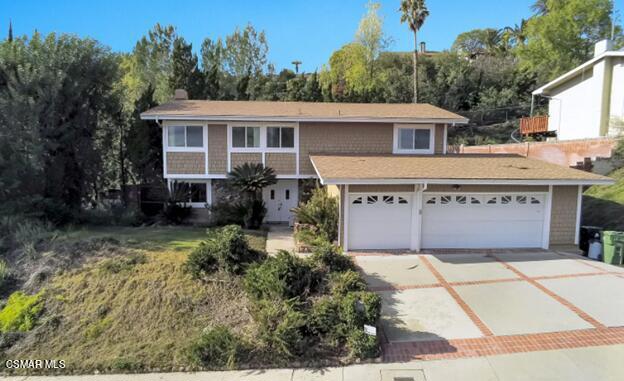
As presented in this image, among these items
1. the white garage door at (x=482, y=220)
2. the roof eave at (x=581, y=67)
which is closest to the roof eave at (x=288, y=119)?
the white garage door at (x=482, y=220)

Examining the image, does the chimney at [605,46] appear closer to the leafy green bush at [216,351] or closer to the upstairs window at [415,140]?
the upstairs window at [415,140]

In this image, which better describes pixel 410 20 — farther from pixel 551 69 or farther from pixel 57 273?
pixel 57 273

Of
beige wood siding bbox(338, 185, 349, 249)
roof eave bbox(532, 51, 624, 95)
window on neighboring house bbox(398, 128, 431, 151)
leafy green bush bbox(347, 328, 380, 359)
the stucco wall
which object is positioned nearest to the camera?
leafy green bush bbox(347, 328, 380, 359)

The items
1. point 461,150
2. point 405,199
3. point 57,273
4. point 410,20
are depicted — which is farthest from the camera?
point 410,20

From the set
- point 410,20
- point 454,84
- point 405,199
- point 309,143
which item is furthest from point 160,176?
point 454,84

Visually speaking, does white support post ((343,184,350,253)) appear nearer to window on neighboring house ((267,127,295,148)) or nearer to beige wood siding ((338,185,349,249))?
beige wood siding ((338,185,349,249))

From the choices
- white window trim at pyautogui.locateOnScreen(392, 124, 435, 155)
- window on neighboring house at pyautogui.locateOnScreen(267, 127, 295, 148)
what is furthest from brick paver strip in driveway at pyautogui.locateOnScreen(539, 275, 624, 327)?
window on neighboring house at pyautogui.locateOnScreen(267, 127, 295, 148)
